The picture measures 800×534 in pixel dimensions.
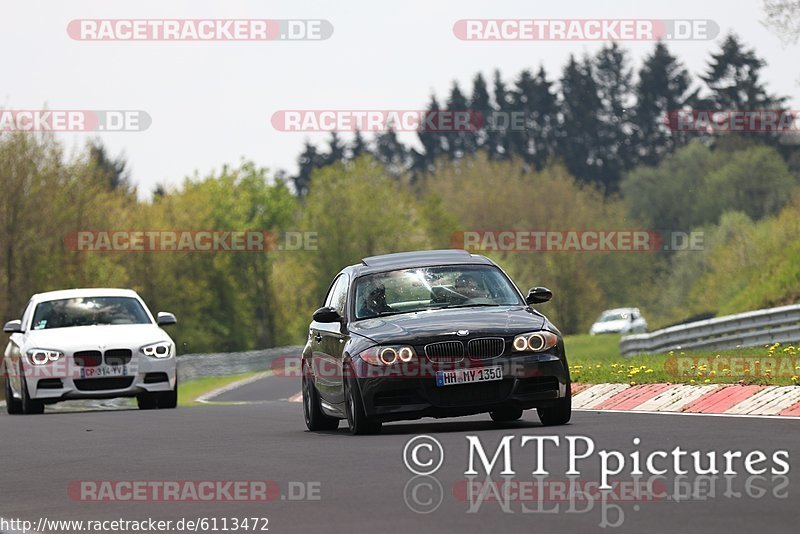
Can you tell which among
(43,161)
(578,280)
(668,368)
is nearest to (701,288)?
(578,280)

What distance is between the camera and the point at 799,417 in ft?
50.4

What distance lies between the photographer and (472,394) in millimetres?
14734

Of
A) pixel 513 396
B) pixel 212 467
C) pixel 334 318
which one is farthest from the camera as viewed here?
pixel 334 318

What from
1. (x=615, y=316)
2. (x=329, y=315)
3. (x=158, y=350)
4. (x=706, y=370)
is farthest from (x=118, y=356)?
(x=615, y=316)

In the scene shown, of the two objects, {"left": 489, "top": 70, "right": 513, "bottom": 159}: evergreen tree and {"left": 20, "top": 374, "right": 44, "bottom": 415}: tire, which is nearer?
{"left": 20, "top": 374, "right": 44, "bottom": 415}: tire

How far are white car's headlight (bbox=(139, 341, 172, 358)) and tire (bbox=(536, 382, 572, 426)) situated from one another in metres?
9.25

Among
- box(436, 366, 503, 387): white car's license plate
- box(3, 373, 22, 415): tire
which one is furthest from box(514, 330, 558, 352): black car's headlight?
box(3, 373, 22, 415): tire

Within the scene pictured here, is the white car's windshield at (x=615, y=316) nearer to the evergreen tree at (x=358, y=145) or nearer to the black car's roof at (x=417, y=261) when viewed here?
the black car's roof at (x=417, y=261)

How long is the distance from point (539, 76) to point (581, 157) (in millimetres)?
10736

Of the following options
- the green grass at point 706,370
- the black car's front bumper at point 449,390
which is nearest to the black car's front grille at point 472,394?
the black car's front bumper at point 449,390

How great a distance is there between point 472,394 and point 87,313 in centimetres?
1109

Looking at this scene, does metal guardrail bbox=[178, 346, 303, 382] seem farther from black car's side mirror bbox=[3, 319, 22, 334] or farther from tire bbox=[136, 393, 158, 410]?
tire bbox=[136, 393, 158, 410]

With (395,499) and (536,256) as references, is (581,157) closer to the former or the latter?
(536,256)

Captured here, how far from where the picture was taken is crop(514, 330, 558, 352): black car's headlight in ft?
48.7
